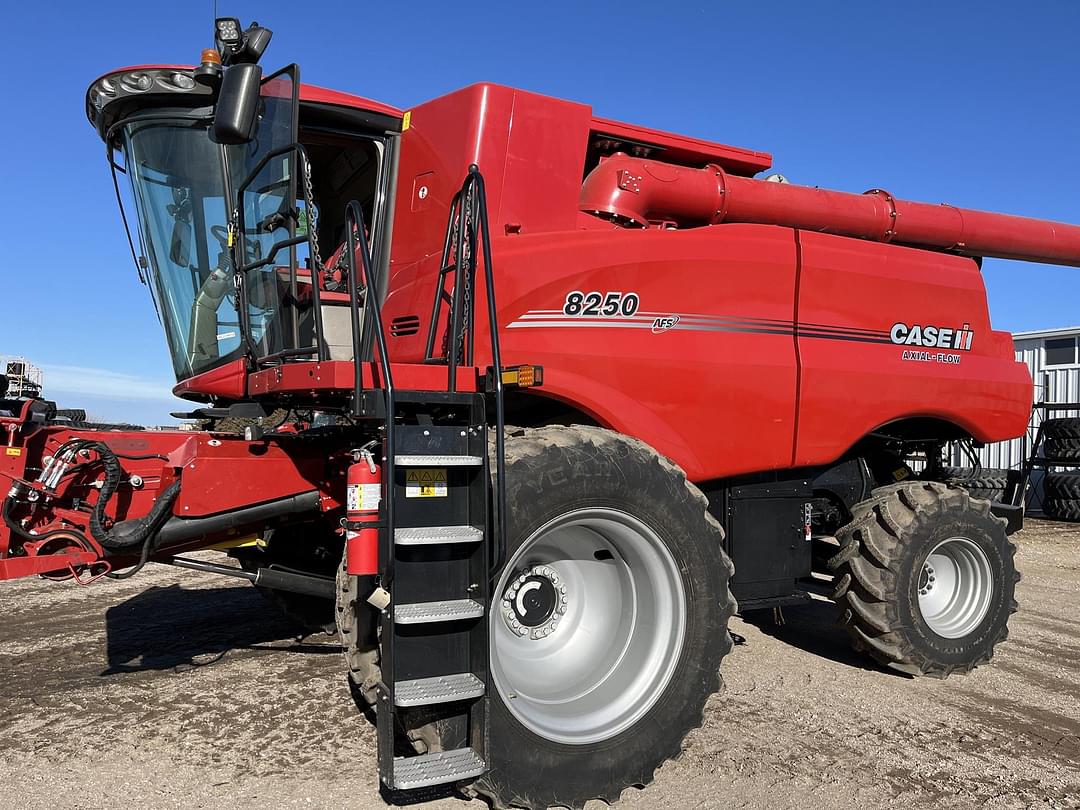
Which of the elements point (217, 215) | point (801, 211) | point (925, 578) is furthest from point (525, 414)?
point (925, 578)

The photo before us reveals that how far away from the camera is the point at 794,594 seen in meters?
4.83

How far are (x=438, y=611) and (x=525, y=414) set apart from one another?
1.53 metres

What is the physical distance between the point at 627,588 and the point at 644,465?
625 mm

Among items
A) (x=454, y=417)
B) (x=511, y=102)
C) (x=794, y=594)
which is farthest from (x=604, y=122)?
(x=794, y=594)

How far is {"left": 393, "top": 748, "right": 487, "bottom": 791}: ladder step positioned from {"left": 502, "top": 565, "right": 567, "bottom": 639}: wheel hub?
80 centimetres

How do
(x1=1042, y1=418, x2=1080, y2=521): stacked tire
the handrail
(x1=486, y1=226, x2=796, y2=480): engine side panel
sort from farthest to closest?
(x1=1042, y1=418, x2=1080, y2=521): stacked tire → (x1=486, y1=226, x2=796, y2=480): engine side panel → the handrail

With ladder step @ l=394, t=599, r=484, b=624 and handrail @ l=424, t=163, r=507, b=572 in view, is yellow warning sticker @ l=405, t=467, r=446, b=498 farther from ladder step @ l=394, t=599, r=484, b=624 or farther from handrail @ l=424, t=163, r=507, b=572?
ladder step @ l=394, t=599, r=484, b=624

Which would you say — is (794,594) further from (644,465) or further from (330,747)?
(330,747)

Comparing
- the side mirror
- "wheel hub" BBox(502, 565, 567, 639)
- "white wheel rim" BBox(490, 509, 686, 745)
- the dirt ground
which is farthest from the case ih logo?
the side mirror

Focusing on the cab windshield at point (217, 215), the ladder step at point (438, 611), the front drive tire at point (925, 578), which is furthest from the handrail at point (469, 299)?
the front drive tire at point (925, 578)

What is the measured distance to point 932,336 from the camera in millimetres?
5188

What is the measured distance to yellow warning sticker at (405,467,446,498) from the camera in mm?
3010

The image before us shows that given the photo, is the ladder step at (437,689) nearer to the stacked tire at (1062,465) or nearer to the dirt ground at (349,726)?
the dirt ground at (349,726)

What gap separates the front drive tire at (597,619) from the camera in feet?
10.5
